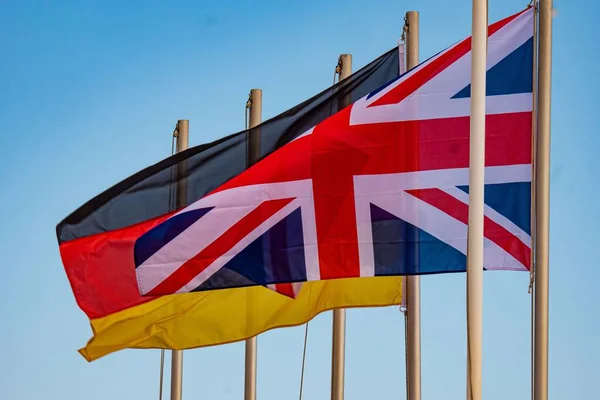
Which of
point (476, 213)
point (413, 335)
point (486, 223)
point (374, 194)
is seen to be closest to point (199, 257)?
point (374, 194)

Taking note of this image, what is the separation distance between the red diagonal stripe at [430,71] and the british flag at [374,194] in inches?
0.4

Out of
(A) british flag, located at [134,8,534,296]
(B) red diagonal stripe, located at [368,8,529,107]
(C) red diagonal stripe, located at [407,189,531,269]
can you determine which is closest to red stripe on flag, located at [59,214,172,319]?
(A) british flag, located at [134,8,534,296]

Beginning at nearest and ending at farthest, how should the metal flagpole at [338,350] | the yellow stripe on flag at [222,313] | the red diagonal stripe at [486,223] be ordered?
the red diagonal stripe at [486,223], the yellow stripe on flag at [222,313], the metal flagpole at [338,350]

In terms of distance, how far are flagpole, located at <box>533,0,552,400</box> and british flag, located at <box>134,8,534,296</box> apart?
0.38 metres

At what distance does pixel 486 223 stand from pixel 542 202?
0.69 metres

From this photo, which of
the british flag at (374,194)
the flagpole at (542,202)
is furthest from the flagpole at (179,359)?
the flagpole at (542,202)

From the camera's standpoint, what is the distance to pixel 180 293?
14.5 m

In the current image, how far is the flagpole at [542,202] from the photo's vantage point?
40.2 ft

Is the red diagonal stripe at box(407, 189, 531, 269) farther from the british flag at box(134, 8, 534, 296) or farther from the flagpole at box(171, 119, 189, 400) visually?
the flagpole at box(171, 119, 189, 400)

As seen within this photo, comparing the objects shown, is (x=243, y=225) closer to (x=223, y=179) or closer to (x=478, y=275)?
(x=223, y=179)

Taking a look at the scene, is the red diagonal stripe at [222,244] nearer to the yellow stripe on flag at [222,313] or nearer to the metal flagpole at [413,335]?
the yellow stripe on flag at [222,313]

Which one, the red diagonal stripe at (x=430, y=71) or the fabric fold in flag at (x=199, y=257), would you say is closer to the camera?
the red diagonal stripe at (x=430, y=71)

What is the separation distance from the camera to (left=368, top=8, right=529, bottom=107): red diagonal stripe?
1370 cm

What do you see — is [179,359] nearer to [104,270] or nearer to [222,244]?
[104,270]
